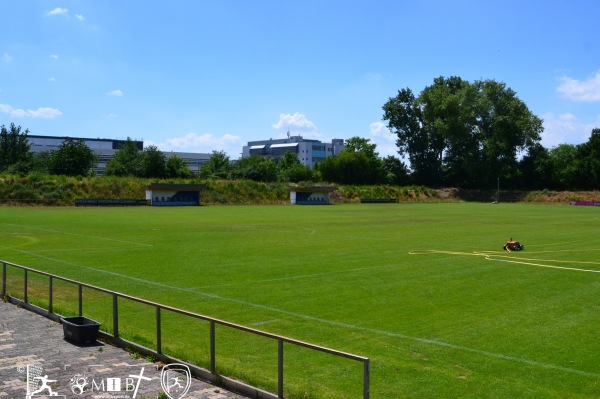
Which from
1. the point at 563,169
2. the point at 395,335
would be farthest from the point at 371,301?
the point at 563,169

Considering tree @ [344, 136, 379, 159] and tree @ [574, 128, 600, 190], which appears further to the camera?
tree @ [344, 136, 379, 159]

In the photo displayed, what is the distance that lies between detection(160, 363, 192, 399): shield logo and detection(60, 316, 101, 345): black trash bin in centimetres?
271

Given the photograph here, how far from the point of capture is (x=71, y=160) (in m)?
104

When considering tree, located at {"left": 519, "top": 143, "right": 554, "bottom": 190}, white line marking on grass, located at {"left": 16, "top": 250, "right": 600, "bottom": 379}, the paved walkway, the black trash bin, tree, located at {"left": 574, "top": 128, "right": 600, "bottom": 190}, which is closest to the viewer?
the paved walkway

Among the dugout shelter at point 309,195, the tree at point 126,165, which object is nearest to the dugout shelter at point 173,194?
the dugout shelter at point 309,195

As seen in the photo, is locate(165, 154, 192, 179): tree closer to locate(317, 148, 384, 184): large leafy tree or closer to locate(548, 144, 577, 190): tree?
locate(317, 148, 384, 184): large leafy tree

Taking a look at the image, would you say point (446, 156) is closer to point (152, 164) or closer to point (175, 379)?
point (152, 164)

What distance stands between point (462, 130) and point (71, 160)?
82601 mm

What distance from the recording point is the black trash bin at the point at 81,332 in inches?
504

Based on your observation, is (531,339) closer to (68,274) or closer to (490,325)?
(490,325)

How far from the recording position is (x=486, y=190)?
14238 centimetres

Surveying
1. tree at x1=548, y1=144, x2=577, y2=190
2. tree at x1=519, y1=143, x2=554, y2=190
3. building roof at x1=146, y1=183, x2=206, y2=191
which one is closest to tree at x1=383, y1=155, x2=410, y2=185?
tree at x1=519, y1=143, x2=554, y2=190

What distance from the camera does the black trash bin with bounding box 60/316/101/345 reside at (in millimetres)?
12812

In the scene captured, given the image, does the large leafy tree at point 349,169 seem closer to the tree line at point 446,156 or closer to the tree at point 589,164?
the tree line at point 446,156
